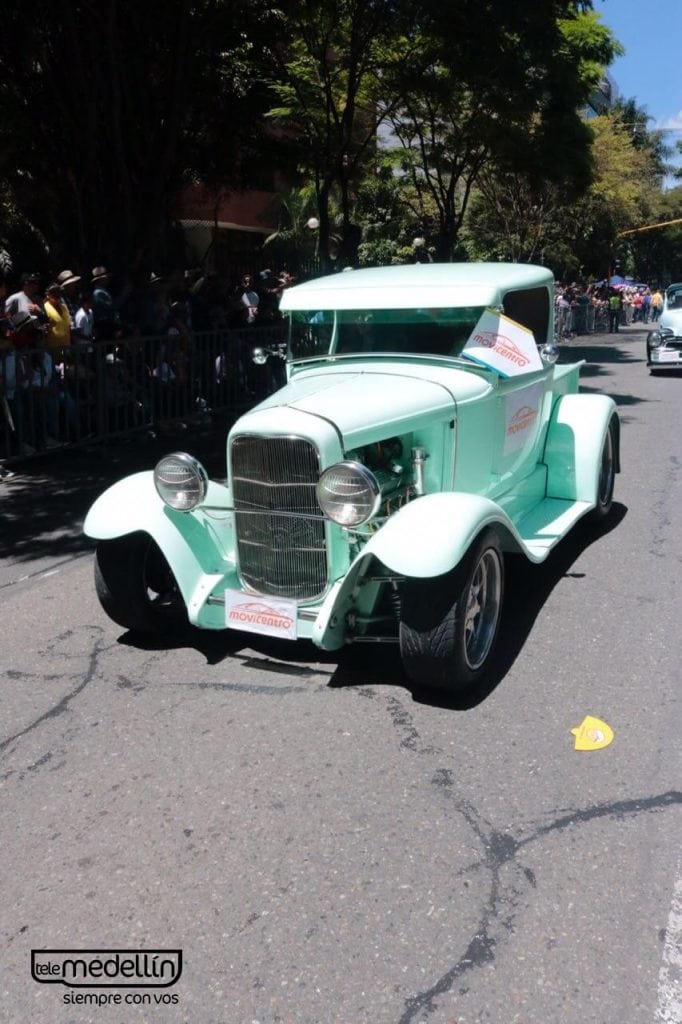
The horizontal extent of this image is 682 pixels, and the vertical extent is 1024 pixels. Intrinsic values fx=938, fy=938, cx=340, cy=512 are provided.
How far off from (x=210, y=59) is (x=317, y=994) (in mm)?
13839

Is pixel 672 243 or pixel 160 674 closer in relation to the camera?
pixel 160 674

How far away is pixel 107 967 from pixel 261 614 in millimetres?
1908

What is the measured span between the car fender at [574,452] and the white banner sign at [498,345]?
102cm

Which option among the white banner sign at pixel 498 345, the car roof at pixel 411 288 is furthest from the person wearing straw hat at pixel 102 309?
the white banner sign at pixel 498 345

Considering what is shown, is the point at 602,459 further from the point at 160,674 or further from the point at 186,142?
the point at 186,142

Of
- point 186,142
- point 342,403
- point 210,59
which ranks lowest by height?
point 342,403

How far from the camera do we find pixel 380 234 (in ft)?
112

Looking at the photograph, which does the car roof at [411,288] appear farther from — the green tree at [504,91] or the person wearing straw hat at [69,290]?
the green tree at [504,91]

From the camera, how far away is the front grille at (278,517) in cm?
440

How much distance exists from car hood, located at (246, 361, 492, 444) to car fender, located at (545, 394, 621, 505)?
1395 mm

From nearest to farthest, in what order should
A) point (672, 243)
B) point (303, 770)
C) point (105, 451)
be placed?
point (303, 770), point (105, 451), point (672, 243)

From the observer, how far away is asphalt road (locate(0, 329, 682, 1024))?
8.74ft

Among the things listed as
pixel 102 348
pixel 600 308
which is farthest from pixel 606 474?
pixel 600 308

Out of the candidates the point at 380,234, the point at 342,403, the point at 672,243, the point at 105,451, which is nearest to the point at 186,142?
the point at 105,451
